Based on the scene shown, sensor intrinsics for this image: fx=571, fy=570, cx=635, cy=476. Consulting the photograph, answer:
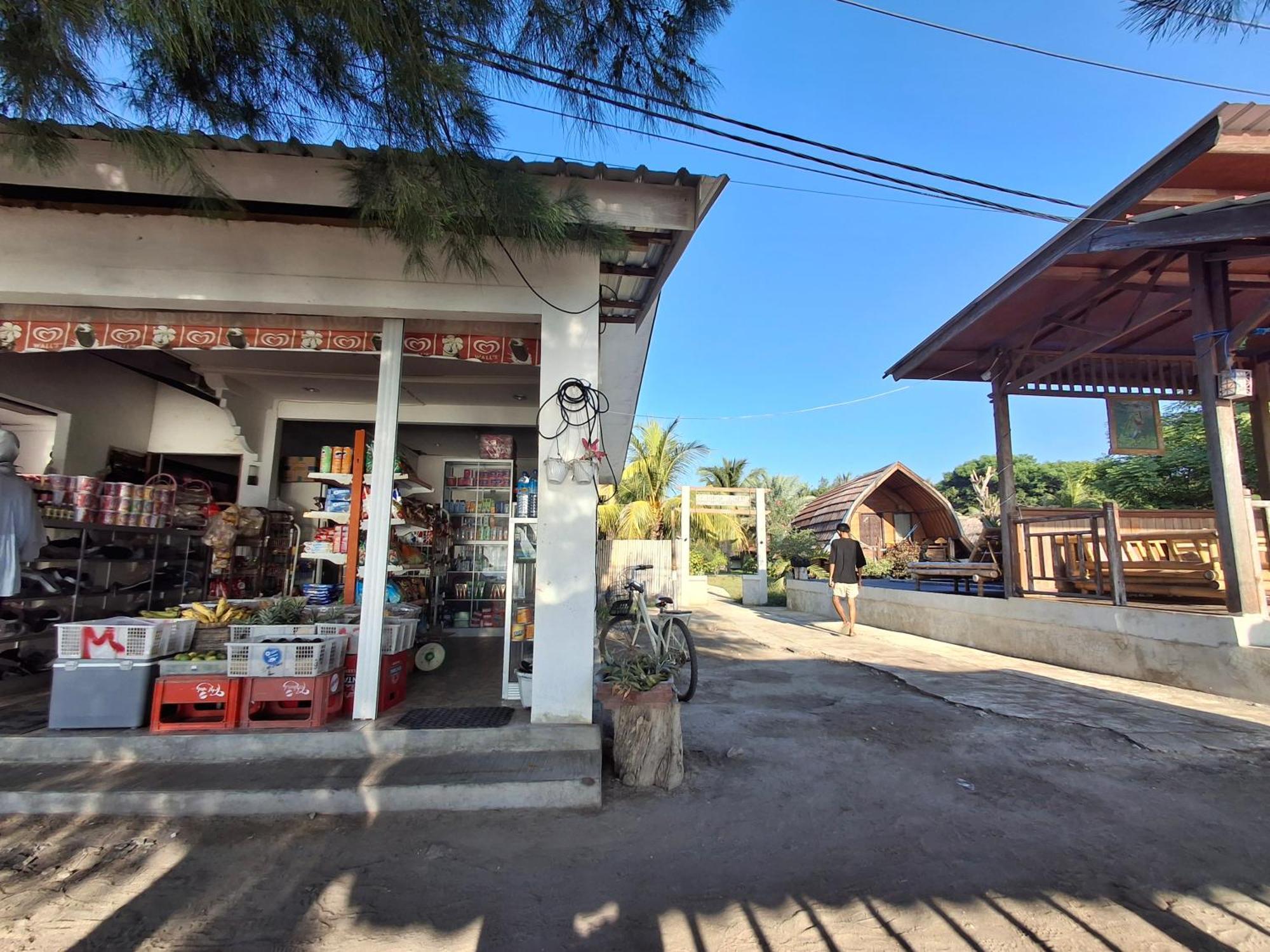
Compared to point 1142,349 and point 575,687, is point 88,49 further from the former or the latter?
point 1142,349

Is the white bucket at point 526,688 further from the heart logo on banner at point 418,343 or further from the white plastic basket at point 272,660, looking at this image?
the heart logo on banner at point 418,343

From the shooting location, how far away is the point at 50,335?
13.1 feet

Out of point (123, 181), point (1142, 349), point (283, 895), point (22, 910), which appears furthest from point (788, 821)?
point (1142, 349)

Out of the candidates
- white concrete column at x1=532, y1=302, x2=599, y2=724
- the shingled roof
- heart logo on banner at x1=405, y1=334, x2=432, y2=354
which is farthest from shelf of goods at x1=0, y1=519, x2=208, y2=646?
the shingled roof

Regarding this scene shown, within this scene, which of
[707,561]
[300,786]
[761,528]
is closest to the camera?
[300,786]

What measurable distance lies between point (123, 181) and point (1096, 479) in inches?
921

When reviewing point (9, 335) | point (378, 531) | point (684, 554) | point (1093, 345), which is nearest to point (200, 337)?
point (9, 335)

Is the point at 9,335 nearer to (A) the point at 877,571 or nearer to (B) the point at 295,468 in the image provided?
(B) the point at 295,468

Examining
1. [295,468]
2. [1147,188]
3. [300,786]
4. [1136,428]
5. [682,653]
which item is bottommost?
[300,786]

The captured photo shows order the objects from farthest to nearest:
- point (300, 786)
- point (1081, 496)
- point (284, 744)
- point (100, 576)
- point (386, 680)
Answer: point (1081, 496) → point (100, 576) → point (386, 680) → point (284, 744) → point (300, 786)

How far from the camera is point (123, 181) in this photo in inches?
143

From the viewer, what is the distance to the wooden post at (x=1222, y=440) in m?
5.03

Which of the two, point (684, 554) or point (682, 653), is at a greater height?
point (684, 554)

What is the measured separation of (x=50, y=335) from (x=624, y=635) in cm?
520
